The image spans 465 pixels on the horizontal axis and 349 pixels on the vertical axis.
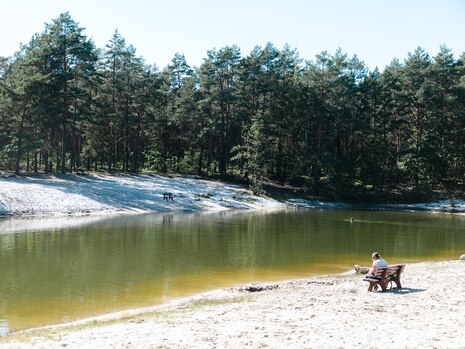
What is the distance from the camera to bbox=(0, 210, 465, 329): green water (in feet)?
57.5

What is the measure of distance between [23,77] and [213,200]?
25418mm

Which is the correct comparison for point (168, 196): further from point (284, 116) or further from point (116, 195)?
point (284, 116)

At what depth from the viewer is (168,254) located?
2688 centimetres

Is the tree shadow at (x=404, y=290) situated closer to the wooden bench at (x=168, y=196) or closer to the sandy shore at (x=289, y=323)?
the sandy shore at (x=289, y=323)

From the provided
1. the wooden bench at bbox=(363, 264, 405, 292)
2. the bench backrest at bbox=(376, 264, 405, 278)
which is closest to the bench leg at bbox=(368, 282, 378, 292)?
the wooden bench at bbox=(363, 264, 405, 292)

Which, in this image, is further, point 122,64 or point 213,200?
point 122,64

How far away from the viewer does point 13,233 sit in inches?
1293

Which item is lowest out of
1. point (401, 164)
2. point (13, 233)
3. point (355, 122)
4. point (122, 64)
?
point (13, 233)

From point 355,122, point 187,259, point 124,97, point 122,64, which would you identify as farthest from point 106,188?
point 355,122

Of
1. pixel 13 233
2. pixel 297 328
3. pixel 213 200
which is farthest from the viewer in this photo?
pixel 213 200

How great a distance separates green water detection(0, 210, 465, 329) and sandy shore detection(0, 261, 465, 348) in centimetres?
307

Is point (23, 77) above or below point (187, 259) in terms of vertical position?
above

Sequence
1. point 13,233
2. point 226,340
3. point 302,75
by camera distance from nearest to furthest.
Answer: point 226,340 < point 13,233 < point 302,75

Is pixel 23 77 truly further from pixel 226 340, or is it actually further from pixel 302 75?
pixel 226 340
